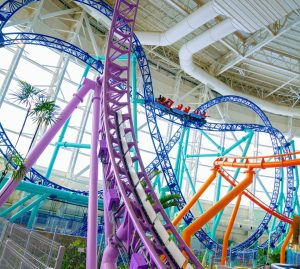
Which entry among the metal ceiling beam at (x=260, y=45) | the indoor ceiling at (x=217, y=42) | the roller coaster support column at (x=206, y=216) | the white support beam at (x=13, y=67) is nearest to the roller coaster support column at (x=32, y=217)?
the roller coaster support column at (x=206, y=216)

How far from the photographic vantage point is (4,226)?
234 inches

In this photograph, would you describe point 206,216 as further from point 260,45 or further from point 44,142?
point 260,45

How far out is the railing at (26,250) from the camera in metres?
4.00

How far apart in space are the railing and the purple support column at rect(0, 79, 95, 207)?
724 millimetres

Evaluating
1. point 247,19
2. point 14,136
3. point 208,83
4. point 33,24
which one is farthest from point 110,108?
point 208,83

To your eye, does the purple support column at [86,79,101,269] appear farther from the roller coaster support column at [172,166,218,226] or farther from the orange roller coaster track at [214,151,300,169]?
the orange roller coaster track at [214,151,300,169]

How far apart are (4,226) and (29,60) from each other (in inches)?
486

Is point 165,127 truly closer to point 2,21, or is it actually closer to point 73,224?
point 73,224

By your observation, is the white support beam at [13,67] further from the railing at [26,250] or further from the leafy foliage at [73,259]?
the railing at [26,250]

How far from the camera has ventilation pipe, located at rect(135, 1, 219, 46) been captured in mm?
13078

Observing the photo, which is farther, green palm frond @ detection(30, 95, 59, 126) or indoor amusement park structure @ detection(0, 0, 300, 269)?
green palm frond @ detection(30, 95, 59, 126)

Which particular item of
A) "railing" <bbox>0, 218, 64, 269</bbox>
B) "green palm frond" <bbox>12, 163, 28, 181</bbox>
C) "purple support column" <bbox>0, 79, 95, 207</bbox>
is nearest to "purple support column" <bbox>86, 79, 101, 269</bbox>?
"purple support column" <bbox>0, 79, 95, 207</bbox>

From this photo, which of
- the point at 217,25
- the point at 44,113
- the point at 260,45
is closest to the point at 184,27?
the point at 217,25

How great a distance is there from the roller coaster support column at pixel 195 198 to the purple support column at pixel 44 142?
19.5 ft
